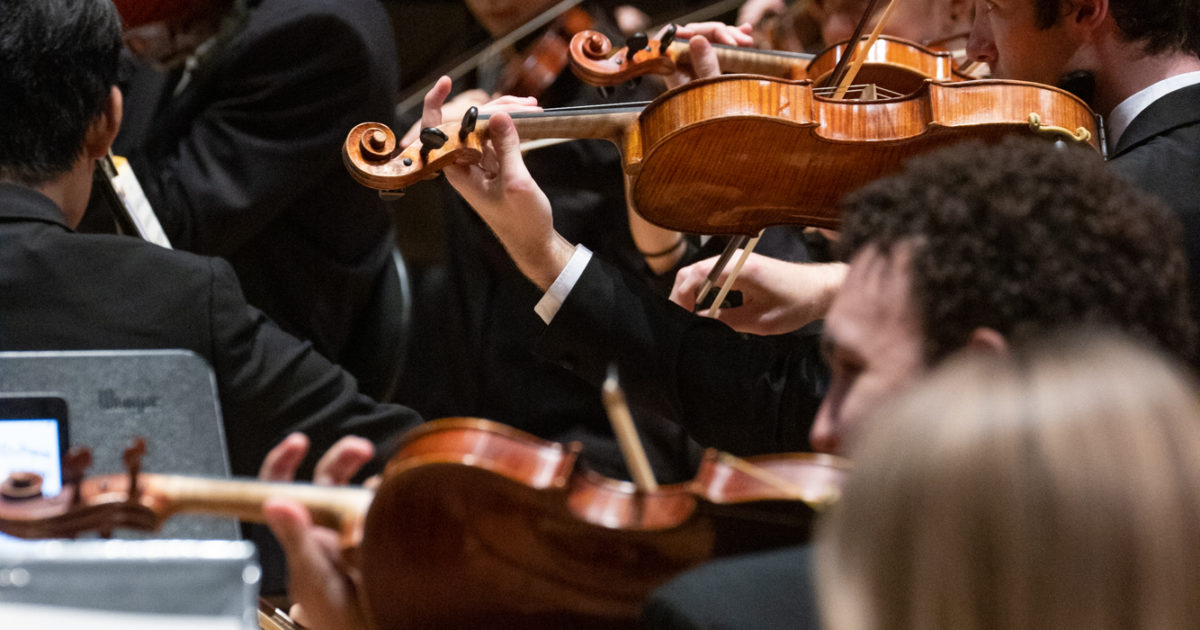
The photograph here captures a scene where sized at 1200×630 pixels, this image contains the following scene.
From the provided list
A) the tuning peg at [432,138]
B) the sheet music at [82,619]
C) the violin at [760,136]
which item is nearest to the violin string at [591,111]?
the violin at [760,136]

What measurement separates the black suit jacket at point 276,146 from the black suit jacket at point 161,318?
72 cm

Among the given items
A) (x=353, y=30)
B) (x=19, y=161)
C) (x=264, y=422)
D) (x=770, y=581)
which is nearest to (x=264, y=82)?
(x=353, y=30)

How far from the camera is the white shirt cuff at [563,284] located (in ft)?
5.06

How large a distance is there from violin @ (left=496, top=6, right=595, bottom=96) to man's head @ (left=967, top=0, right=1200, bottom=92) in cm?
95

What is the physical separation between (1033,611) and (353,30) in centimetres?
178

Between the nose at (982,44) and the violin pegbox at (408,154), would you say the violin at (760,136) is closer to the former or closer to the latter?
the violin pegbox at (408,154)

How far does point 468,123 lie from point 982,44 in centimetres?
66

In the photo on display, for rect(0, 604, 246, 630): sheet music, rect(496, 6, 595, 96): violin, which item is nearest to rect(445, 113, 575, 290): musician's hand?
rect(0, 604, 246, 630): sheet music

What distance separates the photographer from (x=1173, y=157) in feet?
4.82

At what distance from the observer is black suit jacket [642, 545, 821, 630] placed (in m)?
0.90

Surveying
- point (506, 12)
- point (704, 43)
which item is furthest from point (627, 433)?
point (506, 12)

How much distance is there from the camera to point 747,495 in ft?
3.44

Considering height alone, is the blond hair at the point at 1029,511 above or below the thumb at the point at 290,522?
above

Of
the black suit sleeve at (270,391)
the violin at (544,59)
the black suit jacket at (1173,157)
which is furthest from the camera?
the violin at (544,59)
